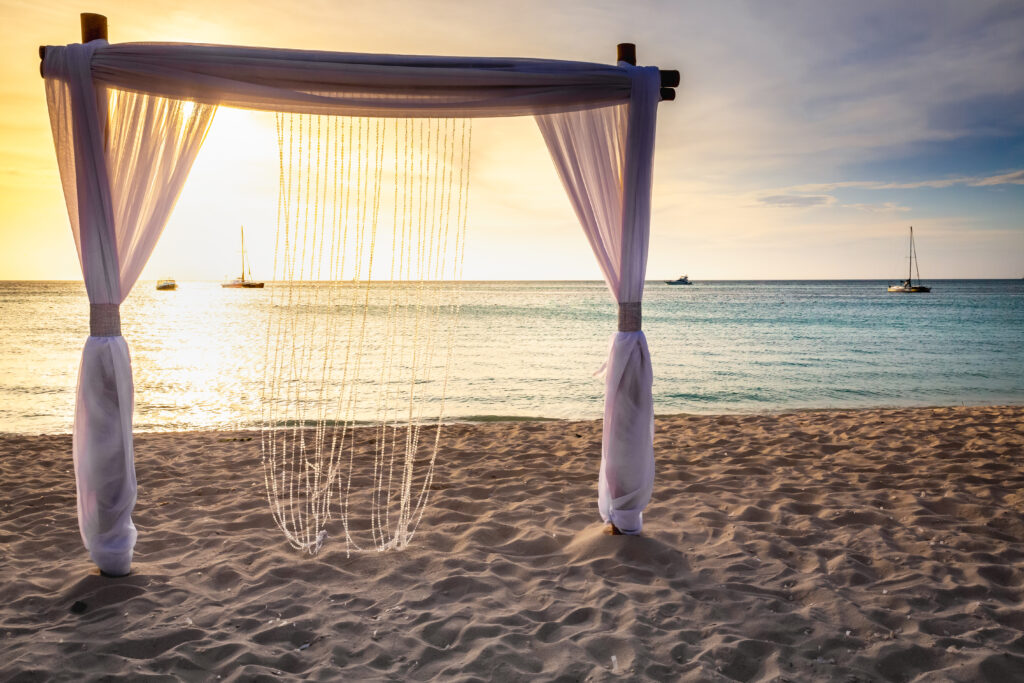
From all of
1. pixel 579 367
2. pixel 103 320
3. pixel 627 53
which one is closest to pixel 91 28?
pixel 103 320

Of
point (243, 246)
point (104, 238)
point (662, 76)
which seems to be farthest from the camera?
point (243, 246)

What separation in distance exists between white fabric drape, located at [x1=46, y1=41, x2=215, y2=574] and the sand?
320 mm

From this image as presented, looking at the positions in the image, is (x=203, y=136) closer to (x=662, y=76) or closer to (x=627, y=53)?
(x=627, y=53)

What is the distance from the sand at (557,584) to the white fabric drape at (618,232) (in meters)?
0.47

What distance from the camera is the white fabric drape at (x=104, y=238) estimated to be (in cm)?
254

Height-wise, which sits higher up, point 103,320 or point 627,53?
point 627,53

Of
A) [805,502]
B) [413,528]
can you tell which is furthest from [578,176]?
[805,502]

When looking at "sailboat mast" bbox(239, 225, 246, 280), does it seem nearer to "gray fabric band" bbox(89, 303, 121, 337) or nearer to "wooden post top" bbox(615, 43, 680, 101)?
"gray fabric band" bbox(89, 303, 121, 337)

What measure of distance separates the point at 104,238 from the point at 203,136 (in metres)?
0.63

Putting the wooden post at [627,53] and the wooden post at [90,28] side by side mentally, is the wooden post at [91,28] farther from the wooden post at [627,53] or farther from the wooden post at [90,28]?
the wooden post at [627,53]

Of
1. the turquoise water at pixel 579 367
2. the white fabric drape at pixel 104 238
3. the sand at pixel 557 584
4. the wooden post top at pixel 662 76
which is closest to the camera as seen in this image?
the sand at pixel 557 584

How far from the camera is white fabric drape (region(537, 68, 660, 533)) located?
290cm

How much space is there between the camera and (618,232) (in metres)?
2.93

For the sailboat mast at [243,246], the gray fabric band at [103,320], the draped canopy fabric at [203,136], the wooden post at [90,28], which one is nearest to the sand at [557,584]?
the draped canopy fabric at [203,136]
